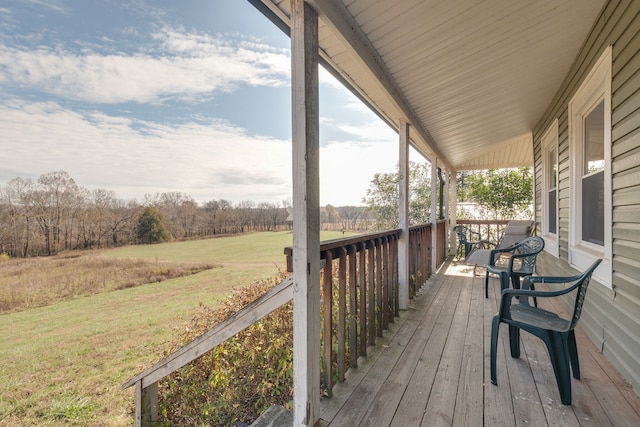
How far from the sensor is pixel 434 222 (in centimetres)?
519

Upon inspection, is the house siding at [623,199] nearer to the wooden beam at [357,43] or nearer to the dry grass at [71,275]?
the wooden beam at [357,43]

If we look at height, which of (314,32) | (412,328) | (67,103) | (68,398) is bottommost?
(68,398)

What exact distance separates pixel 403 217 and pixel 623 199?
167 cm

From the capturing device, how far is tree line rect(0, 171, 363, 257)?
828cm

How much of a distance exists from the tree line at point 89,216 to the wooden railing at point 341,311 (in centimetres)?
519

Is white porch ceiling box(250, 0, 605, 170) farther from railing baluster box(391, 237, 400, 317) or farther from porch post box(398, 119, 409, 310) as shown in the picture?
railing baluster box(391, 237, 400, 317)

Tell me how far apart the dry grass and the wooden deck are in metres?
11.1

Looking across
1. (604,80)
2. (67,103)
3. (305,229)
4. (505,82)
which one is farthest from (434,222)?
(67,103)

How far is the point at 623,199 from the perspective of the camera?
6.00 ft

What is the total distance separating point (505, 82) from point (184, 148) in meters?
16.5

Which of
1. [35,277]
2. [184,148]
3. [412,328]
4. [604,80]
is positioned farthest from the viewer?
[184,148]

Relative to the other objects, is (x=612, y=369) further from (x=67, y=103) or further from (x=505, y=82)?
(x=67, y=103)

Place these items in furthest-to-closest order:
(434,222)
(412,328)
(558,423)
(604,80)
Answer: (434,222) < (412,328) < (604,80) < (558,423)

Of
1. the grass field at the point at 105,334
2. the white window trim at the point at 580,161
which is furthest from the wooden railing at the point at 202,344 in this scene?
the white window trim at the point at 580,161
